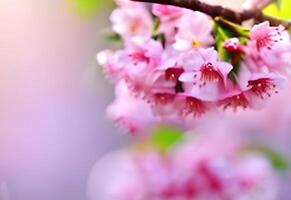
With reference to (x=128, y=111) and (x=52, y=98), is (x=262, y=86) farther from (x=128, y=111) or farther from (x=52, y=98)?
(x=52, y=98)

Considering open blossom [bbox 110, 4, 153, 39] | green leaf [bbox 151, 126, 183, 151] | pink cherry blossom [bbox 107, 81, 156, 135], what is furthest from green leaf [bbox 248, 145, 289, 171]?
open blossom [bbox 110, 4, 153, 39]

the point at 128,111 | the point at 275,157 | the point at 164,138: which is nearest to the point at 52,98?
the point at 164,138

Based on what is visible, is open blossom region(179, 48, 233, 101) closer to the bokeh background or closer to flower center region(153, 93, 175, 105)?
flower center region(153, 93, 175, 105)

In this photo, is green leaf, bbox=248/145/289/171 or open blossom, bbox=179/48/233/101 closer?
open blossom, bbox=179/48/233/101

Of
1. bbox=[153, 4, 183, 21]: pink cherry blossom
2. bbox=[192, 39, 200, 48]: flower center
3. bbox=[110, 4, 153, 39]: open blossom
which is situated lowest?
Answer: bbox=[192, 39, 200, 48]: flower center

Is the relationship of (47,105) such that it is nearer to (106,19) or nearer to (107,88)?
(107,88)

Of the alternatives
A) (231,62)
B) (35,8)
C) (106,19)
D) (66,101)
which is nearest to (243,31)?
(231,62)
